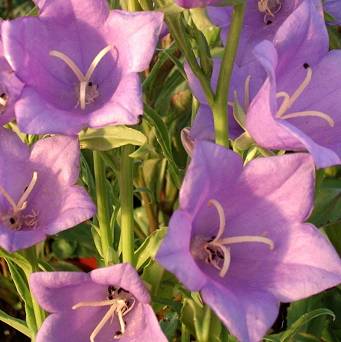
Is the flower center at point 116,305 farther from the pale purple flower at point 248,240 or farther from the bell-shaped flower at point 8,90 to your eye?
the bell-shaped flower at point 8,90

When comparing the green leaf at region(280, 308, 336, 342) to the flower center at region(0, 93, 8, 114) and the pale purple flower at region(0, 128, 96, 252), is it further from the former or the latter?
the flower center at region(0, 93, 8, 114)

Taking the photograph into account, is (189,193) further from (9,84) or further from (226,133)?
(9,84)

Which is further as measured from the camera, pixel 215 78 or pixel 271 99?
pixel 215 78

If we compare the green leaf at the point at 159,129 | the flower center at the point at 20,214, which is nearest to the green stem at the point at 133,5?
the green leaf at the point at 159,129

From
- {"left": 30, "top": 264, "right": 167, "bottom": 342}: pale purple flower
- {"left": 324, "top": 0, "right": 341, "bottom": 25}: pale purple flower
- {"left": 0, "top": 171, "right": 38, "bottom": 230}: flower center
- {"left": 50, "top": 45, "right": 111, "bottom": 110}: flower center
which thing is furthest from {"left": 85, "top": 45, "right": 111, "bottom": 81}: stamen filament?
{"left": 324, "top": 0, "right": 341, "bottom": 25}: pale purple flower

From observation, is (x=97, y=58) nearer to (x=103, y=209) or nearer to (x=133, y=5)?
(x=133, y=5)

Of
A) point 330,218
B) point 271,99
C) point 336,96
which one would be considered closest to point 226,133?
point 271,99
